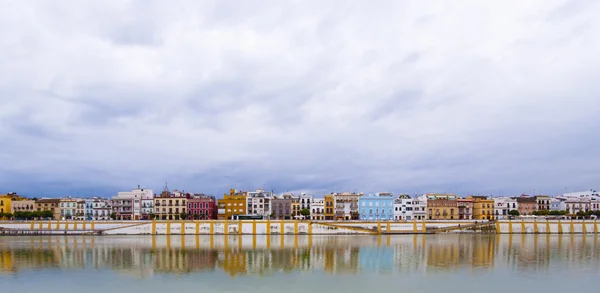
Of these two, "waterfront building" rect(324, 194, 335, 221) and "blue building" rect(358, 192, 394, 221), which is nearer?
"blue building" rect(358, 192, 394, 221)

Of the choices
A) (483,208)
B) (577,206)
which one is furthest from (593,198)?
(483,208)

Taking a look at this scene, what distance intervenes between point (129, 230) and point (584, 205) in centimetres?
9298

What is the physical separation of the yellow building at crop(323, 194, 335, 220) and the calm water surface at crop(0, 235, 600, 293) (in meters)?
45.9

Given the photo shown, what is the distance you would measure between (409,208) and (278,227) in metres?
35.7

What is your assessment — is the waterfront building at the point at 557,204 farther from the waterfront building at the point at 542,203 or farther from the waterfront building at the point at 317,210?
the waterfront building at the point at 317,210

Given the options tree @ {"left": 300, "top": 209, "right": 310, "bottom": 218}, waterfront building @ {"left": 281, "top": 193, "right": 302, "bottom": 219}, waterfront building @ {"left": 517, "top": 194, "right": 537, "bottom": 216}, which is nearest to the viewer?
tree @ {"left": 300, "top": 209, "right": 310, "bottom": 218}

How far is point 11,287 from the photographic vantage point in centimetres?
3338

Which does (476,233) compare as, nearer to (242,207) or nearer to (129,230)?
(242,207)

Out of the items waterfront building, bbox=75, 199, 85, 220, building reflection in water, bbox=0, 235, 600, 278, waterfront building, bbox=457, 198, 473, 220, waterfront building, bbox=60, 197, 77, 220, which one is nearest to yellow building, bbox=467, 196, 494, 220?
waterfront building, bbox=457, 198, 473, 220

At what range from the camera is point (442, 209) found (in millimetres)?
105125

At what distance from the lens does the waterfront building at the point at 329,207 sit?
106688 mm

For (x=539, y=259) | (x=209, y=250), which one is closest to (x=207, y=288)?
(x=209, y=250)

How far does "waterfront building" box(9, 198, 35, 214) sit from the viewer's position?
106 m

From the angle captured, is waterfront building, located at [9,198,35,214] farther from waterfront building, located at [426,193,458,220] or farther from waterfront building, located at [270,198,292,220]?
waterfront building, located at [426,193,458,220]
